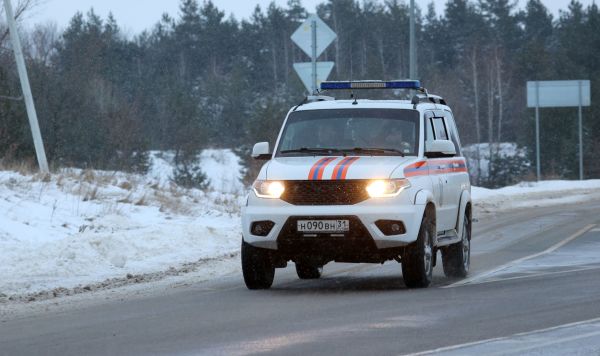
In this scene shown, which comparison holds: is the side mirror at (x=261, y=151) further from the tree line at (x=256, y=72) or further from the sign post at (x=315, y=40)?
the tree line at (x=256, y=72)

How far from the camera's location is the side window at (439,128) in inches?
552

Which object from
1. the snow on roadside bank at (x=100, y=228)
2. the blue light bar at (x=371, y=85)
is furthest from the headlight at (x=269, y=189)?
the snow on roadside bank at (x=100, y=228)

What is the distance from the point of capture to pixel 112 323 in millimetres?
10219

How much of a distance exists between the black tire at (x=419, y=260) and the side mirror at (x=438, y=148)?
84 cm

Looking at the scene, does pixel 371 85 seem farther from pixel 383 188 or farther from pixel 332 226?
pixel 332 226

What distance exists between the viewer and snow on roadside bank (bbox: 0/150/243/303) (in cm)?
1465

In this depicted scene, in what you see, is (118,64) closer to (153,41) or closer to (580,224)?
(153,41)

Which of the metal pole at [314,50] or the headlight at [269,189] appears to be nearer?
the headlight at [269,189]

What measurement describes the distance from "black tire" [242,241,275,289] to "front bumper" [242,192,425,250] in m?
0.26

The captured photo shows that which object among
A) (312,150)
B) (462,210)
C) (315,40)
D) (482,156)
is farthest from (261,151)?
(482,156)

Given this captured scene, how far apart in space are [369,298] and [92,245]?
548 cm

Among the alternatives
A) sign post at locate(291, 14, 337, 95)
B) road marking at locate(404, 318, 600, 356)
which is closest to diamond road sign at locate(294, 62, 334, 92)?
sign post at locate(291, 14, 337, 95)

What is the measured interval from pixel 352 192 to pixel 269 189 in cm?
86

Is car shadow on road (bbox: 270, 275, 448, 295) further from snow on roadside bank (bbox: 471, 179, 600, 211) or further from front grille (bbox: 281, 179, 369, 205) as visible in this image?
snow on roadside bank (bbox: 471, 179, 600, 211)
